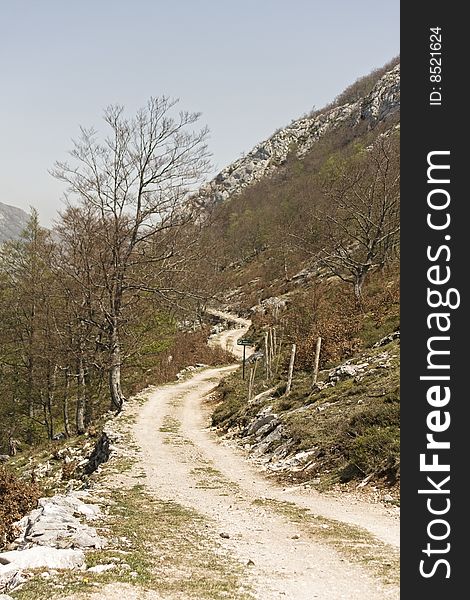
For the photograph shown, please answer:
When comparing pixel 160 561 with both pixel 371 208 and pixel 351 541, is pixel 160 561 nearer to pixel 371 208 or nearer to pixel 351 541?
pixel 351 541

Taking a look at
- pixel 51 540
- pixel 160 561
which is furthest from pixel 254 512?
pixel 51 540

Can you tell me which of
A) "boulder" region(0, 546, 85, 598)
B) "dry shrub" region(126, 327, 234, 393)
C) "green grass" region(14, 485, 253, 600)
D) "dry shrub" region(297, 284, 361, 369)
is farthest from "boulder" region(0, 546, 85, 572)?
"dry shrub" region(126, 327, 234, 393)

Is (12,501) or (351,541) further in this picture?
(12,501)

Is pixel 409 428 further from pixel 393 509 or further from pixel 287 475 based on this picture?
pixel 287 475

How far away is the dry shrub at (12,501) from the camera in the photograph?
7539 millimetres

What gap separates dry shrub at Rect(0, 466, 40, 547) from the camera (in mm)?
7539

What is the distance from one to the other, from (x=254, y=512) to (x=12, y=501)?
4.10 meters

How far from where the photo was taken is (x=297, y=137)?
16075cm

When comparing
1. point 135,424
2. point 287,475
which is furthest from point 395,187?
point 287,475

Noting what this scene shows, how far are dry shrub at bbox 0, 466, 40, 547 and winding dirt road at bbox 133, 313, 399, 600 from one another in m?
2.62

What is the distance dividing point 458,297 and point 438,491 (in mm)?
1734

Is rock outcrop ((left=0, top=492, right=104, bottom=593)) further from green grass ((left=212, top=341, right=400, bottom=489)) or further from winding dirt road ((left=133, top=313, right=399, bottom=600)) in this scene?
green grass ((left=212, top=341, right=400, bottom=489))

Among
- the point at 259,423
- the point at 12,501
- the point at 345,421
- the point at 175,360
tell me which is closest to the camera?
the point at 12,501

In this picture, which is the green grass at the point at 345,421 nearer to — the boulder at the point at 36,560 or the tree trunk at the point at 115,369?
the tree trunk at the point at 115,369
